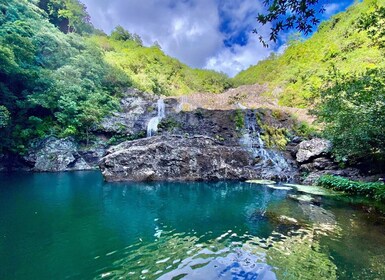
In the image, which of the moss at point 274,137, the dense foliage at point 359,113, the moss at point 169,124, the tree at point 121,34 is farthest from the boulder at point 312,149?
the tree at point 121,34

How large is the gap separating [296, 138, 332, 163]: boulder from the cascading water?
1.46 meters

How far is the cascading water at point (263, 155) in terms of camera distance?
21984 millimetres

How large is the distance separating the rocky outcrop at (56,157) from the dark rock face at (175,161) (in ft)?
24.3

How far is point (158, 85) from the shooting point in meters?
51.0

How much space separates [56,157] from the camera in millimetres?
25609

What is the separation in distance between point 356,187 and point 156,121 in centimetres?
2166

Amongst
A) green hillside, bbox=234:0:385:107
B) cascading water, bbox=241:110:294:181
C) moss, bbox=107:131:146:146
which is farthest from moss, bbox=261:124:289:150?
moss, bbox=107:131:146:146

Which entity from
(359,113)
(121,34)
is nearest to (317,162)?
(359,113)

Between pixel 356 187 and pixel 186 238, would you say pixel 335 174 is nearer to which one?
pixel 356 187

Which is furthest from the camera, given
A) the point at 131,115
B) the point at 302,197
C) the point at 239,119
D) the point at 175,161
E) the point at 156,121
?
the point at 131,115

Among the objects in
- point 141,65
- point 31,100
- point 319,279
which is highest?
point 141,65

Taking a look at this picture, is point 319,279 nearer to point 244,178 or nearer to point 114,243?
point 114,243

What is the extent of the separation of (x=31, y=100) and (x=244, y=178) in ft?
74.4

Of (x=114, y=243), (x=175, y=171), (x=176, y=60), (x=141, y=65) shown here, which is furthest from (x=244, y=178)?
(x=176, y=60)
